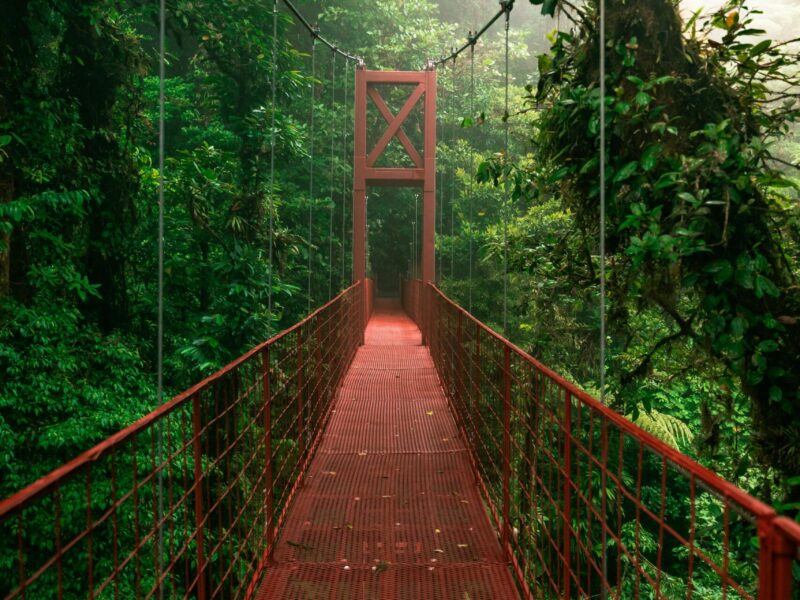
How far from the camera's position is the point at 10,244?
5934 mm

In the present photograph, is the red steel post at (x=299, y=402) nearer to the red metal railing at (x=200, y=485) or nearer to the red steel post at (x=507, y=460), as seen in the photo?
the red metal railing at (x=200, y=485)

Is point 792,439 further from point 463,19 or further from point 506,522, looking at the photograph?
point 463,19

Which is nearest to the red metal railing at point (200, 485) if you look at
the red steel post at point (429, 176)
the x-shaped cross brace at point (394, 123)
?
the red steel post at point (429, 176)

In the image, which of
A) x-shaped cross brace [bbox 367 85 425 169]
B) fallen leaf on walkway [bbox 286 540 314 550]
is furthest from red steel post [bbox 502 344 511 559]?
Result: x-shaped cross brace [bbox 367 85 425 169]

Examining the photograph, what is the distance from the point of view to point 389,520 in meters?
2.82

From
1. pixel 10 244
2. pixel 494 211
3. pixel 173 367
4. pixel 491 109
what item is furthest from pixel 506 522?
pixel 491 109

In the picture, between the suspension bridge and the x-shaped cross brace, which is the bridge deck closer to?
the suspension bridge

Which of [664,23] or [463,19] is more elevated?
[463,19]

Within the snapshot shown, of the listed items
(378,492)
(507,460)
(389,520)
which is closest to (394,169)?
(378,492)

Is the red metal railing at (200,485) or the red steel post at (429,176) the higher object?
the red steel post at (429,176)

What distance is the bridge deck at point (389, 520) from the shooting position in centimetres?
225

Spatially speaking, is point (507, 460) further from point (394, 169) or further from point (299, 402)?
point (394, 169)

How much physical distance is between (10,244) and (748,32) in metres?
5.56

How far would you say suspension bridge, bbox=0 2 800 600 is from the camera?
3.88 ft
